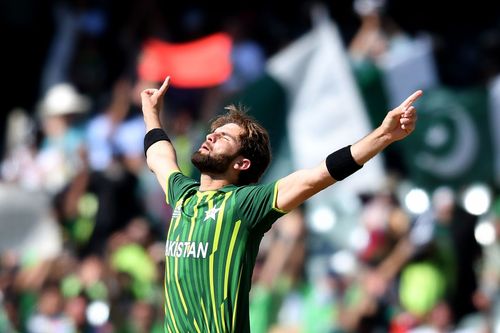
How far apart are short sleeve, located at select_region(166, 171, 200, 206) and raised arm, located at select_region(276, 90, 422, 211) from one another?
607 millimetres

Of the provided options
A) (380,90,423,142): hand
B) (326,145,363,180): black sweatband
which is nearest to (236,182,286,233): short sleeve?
(326,145,363,180): black sweatband

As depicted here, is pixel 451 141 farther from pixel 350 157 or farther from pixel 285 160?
pixel 350 157

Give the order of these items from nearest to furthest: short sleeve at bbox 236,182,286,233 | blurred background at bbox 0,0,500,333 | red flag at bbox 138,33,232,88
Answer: short sleeve at bbox 236,182,286,233, blurred background at bbox 0,0,500,333, red flag at bbox 138,33,232,88

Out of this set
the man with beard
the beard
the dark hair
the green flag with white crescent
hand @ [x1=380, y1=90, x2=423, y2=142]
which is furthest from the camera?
the green flag with white crescent

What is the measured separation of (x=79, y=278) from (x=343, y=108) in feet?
9.46

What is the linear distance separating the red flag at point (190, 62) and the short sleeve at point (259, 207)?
7.31 meters

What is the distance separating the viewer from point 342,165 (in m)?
5.07

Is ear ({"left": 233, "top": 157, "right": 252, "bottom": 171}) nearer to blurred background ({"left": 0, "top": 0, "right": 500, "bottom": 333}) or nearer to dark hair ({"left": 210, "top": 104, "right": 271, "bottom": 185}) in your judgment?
dark hair ({"left": 210, "top": 104, "right": 271, "bottom": 185})

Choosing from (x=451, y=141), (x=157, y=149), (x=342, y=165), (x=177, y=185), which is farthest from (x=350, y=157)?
(x=451, y=141)

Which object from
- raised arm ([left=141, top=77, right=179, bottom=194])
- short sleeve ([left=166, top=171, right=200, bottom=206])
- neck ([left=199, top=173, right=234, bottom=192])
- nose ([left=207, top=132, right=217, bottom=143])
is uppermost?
raised arm ([left=141, top=77, right=179, bottom=194])

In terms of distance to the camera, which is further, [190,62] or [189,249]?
[190,62]

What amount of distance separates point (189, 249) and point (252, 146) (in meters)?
0.60

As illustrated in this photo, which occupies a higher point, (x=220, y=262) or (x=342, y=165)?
(x=342, y=165)

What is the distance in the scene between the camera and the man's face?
18.0 feet
